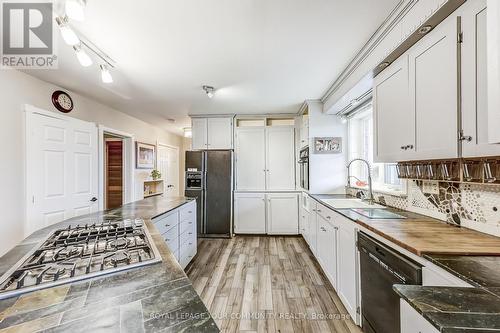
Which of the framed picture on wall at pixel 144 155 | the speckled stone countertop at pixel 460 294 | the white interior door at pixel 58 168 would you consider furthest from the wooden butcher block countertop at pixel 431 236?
the framed picture on wall at pixel 144 155

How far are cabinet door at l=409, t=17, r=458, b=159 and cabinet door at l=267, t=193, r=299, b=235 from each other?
293 centimetres

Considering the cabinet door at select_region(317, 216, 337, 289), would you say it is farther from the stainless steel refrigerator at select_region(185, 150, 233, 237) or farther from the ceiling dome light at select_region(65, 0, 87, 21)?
the ceiling dome light at select_region(65, 0, 87, 21)

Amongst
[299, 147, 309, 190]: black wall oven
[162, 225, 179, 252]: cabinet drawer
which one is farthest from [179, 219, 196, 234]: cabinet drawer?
[299, 147, 309, 190]: black wall oven

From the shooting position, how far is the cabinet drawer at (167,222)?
2227 mm

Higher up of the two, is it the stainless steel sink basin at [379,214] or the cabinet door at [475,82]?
the cabinet door at [475,82]

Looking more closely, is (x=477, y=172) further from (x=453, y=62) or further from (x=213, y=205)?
(x=213, y=205)

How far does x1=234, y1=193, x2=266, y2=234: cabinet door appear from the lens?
4445 mm

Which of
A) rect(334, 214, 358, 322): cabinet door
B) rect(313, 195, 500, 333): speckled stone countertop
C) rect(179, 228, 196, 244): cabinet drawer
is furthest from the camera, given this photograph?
rect(179, 228, 196, 244): cabinet drawer

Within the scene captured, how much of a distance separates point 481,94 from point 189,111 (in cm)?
407

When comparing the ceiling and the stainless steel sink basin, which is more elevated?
the ceiling

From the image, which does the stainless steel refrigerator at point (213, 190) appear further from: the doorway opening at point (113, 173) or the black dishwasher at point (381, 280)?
the black dishwasher at point (381, 280)

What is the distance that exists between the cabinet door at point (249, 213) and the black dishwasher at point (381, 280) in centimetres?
277

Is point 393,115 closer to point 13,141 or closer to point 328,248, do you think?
point 328,248

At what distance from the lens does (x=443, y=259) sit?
1029 mm
